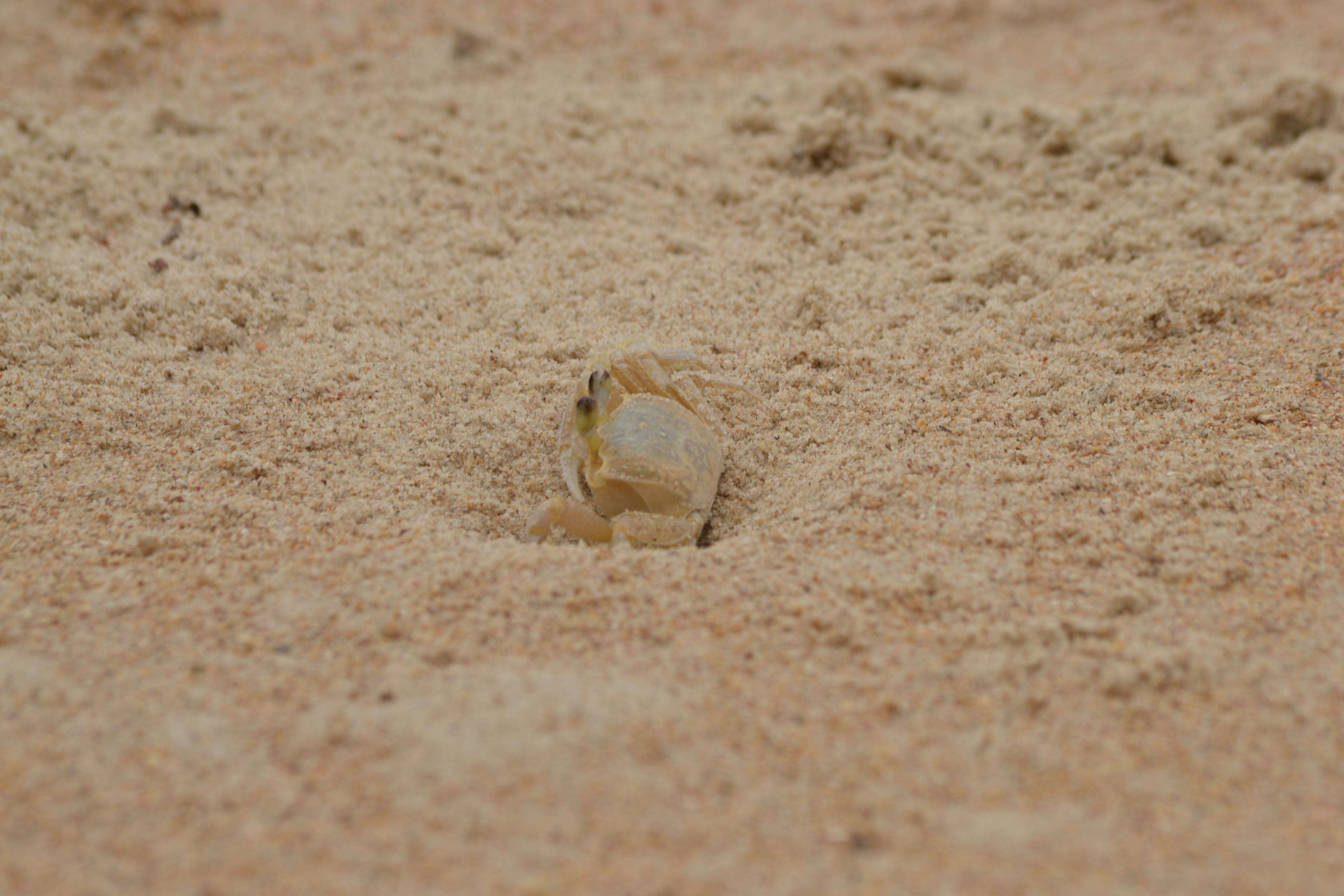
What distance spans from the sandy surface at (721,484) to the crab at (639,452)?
0.31ft

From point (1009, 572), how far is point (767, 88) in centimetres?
326

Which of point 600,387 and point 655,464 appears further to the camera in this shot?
point 600,387

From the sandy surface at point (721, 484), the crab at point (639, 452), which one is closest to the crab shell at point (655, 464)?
the crab at point (639, 452)

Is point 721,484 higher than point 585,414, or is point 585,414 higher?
point 585,414

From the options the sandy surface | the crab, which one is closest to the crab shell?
the crab

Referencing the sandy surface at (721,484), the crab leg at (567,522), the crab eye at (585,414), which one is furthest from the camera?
the crab eye at (585,414)

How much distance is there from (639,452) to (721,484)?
29 centimetres

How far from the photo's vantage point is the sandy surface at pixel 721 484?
1.52 m

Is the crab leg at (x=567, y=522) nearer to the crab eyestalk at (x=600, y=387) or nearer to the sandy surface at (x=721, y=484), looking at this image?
the sandy surface at (x=721, y=484)

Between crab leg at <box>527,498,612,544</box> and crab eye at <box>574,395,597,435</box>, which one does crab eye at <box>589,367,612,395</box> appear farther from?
crab leg at <box>527,498,612,544</box>

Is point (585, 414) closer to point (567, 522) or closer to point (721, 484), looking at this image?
point (567, 522)

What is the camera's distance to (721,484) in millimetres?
2605

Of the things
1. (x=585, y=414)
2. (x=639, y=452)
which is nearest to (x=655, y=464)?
(x=639, y=452)

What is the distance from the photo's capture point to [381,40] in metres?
4.86
